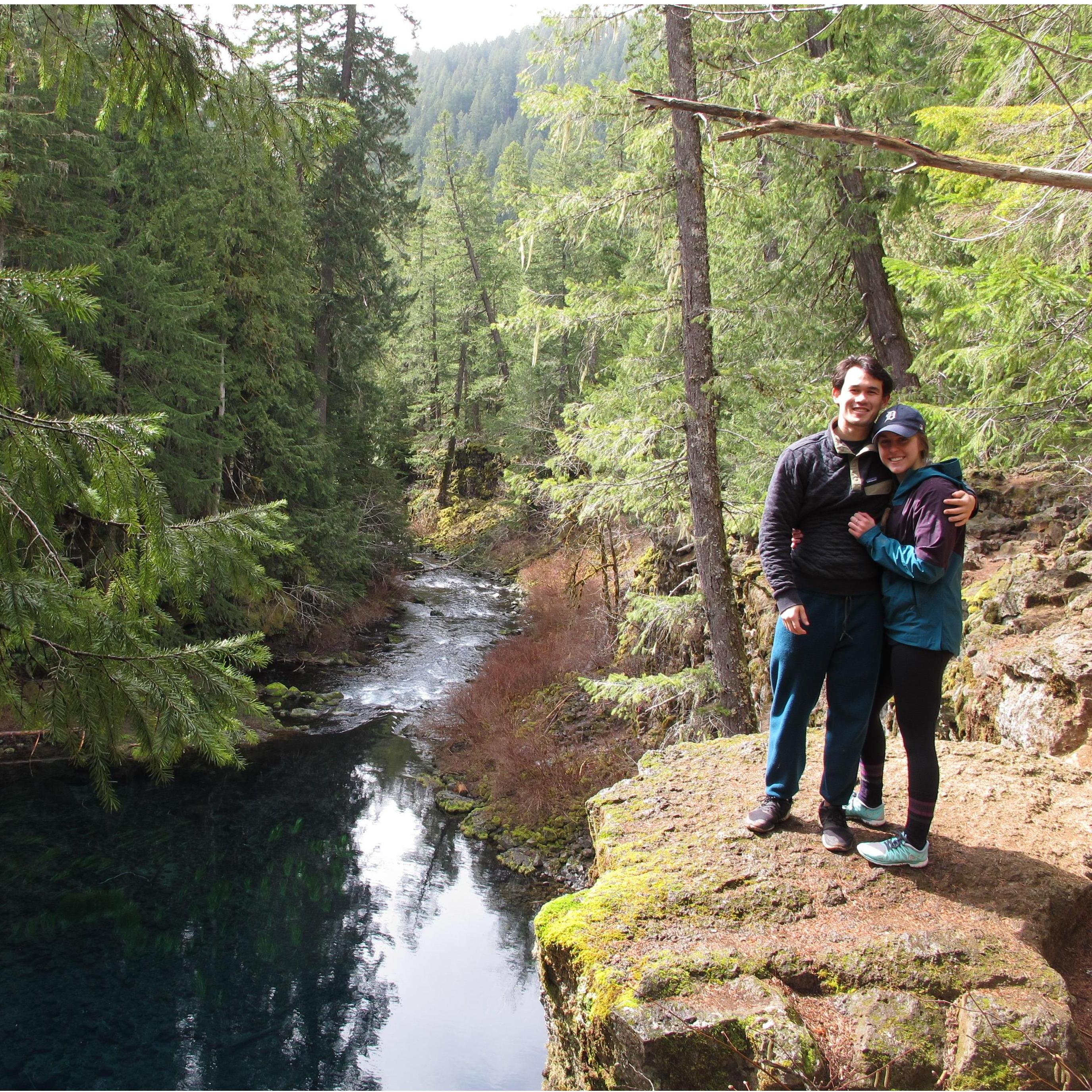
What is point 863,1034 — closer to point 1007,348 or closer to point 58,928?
point 1007,348

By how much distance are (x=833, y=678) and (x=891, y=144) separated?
2183mm

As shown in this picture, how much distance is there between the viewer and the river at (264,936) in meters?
6.92

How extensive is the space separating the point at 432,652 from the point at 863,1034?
15206 mm

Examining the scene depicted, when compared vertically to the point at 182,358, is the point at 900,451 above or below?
below

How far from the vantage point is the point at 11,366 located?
303 centimetres

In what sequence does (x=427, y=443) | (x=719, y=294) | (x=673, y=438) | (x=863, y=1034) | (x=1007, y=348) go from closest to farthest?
(x=863, y=1034)
(x=1007, y=348)
(x=673, y=438)
(x=719, y=294)
(x=427, y=443)

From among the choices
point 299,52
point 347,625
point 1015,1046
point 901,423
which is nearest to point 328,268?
point 299,52

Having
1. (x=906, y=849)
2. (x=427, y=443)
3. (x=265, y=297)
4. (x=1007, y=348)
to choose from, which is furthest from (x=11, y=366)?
(x=427, y=443)

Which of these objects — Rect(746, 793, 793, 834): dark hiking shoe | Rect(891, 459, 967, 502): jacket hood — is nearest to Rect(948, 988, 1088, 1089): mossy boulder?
Rect(746, 793, 793, 834): dark hiking shoe

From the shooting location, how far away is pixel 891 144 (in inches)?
103

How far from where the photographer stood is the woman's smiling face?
3.21 m

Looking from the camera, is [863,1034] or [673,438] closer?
[863,1034]

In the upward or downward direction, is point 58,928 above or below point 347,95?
below

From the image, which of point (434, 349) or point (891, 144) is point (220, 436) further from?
point (434, 349)
